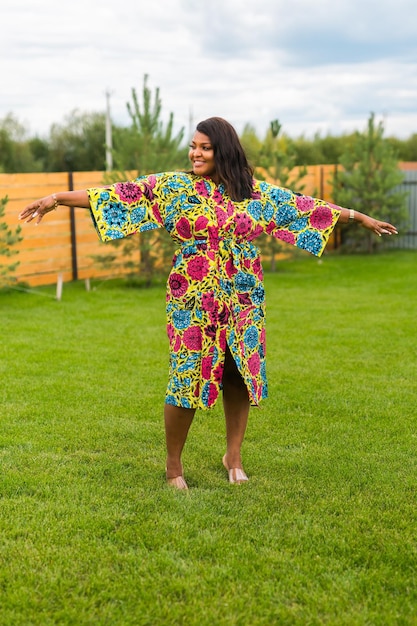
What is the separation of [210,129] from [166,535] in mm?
1927

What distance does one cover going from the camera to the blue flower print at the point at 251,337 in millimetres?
4027

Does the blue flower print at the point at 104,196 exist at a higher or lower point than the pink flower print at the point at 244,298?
higher

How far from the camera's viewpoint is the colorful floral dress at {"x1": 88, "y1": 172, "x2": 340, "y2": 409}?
12.7 ft

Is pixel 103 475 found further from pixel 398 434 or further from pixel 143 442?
pixel 398 434

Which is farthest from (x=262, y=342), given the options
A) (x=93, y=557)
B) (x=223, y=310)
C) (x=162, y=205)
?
(x=93, y=557)

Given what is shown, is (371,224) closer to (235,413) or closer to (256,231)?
(256,231)

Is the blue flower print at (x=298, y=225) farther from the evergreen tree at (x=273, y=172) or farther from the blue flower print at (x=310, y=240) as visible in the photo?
the evergreen tree at (x=273, y=172)

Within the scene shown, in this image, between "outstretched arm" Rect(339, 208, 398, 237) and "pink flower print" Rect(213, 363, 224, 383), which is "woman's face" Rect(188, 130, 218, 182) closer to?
"outstretched arm" Rect(339, 208, 398, 237)

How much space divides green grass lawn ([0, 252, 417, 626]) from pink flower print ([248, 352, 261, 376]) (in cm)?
57

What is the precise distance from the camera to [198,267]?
3879 mm

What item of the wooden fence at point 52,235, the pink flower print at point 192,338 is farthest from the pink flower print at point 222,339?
the wooden fence at point 52,235

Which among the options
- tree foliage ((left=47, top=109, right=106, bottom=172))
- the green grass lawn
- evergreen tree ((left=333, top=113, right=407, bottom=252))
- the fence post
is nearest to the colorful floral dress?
the green grass lawn

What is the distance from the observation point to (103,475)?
4176 mm

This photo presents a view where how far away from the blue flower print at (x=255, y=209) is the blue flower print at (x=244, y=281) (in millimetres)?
289
